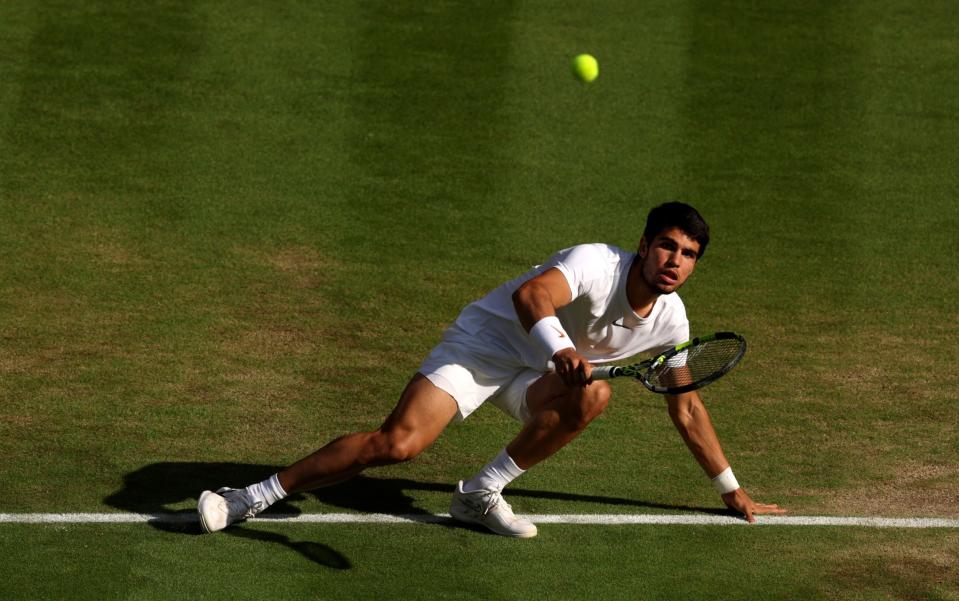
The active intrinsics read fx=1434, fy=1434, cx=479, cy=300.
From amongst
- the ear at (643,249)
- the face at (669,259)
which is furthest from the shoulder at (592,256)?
the face at (669,259)

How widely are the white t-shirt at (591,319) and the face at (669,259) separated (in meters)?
0.20

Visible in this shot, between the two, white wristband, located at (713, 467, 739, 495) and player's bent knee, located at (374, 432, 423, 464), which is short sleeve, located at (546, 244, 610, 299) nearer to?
player's bent knee, located at (374, 432, 423, 464)

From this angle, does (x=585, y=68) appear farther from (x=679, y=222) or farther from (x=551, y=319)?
(x=551, y=319)

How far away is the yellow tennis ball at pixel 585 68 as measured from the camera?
13.4 m

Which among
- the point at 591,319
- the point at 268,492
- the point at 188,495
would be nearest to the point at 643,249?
the point at 591,319

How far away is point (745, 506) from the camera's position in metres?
7.95

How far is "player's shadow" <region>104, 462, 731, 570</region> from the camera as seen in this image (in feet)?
25.4

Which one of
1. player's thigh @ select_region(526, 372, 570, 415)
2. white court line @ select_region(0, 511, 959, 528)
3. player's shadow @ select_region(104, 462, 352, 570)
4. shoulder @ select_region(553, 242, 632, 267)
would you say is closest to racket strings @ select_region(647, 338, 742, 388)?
player's thigh @ select_region(526, 372, 570, 415)

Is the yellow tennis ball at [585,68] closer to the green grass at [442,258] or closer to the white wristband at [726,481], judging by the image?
the green grass at [442,258]

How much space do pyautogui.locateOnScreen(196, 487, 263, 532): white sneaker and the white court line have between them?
0.25 metres

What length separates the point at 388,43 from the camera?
47.2 ft

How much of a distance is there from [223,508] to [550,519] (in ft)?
5.85

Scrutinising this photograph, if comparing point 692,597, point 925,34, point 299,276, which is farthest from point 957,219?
point 692,597

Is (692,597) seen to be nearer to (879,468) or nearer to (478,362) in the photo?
(478,362)
